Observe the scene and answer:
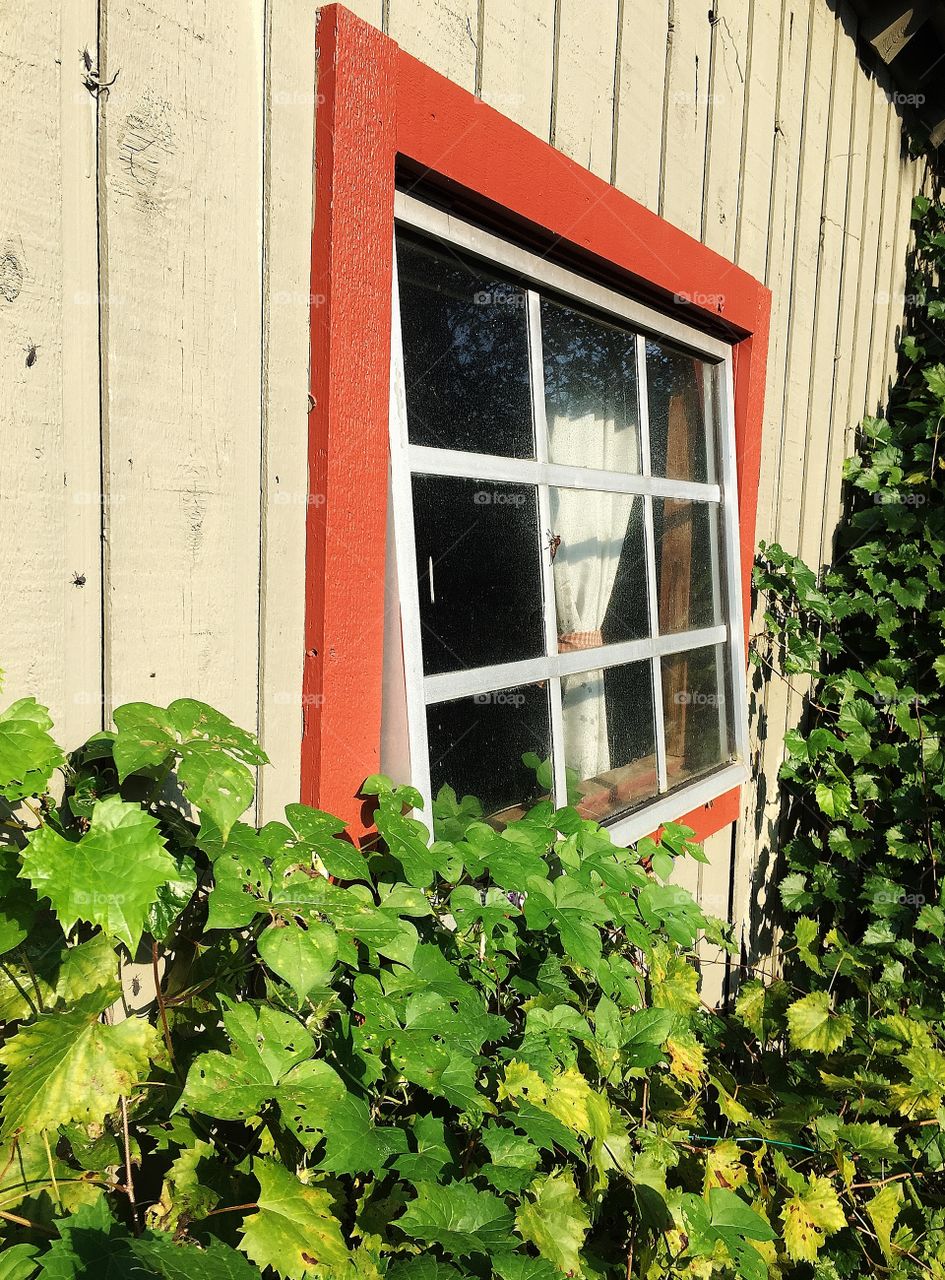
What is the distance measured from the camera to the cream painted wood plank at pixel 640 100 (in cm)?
189

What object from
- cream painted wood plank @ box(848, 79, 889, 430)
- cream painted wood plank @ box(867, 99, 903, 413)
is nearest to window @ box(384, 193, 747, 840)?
cream painted wood plank @ box(848, 79, 889, 430)

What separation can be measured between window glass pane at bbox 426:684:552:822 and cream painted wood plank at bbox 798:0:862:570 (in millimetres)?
1561

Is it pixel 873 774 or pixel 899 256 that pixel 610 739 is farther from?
pixel 899 256

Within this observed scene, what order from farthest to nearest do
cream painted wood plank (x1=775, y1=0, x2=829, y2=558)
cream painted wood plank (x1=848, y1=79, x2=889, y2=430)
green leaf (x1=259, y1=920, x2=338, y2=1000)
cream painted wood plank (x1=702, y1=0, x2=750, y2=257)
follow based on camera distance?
1. cream painted wood plank (x1=848, y1=79, x2=889, y2=430)
2. cream painted wood plank (x1=775, y1=0, x2=829, y2=558)
3. cream painted wood plank (x1=702, y1=0, x2=750, y2=257)
4. green leaf (x1=259, y1=920, x2=338, y2=1000)

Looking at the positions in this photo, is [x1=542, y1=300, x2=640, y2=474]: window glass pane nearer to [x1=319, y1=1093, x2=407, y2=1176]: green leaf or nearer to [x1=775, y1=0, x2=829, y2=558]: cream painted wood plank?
[x1=775, y1=0, x2=829, y2=558]: cream painted wood plank

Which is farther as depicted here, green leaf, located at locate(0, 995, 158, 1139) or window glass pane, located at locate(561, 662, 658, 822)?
window glass pane, located at locate(561, 662, 658, 822)

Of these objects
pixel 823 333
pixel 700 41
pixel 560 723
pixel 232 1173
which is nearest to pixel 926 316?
pixel 823 333

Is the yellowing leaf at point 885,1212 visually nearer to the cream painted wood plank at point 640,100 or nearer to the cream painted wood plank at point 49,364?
the cream painted wood plank at point 49,364

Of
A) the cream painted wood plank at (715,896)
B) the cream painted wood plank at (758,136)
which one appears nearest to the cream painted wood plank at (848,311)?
the cream painted wood plank at (758,136)

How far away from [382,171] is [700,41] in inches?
50.7

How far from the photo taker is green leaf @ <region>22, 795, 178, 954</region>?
816 millimetres

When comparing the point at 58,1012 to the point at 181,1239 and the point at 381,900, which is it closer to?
the point at 181,1239

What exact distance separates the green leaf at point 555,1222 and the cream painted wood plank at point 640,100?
1773mm

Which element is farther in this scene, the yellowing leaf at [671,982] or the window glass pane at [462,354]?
the yellowing leaf at [671,982]
